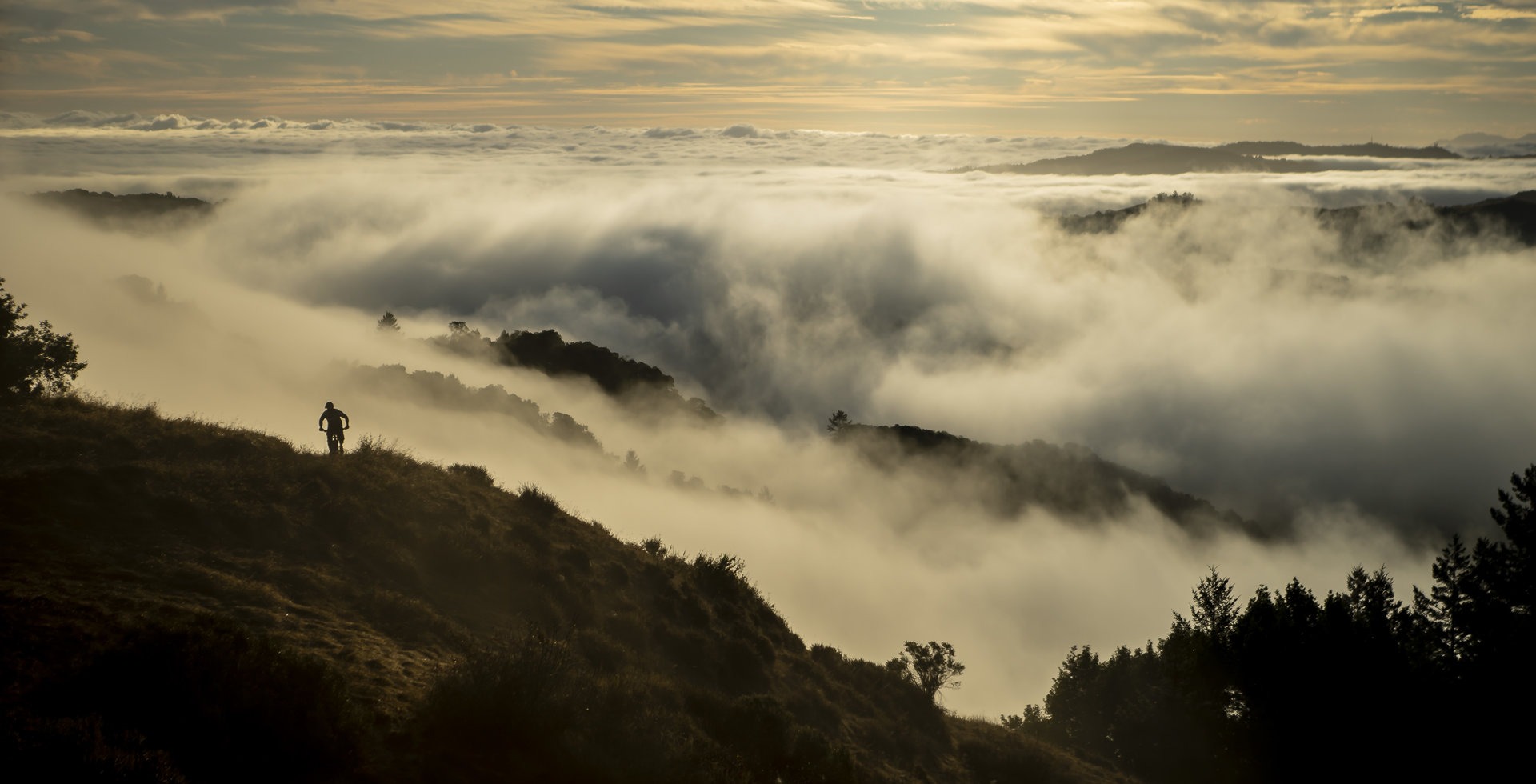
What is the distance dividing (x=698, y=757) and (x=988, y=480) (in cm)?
13173

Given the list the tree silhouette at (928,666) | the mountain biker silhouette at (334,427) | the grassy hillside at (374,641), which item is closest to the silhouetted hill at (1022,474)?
the tree silhouette at (928,666)

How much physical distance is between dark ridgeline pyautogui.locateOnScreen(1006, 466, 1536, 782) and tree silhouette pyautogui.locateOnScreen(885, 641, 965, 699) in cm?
523

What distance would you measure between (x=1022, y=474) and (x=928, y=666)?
119 metres

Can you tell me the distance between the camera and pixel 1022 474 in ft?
458

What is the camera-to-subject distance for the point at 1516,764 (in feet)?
64.4

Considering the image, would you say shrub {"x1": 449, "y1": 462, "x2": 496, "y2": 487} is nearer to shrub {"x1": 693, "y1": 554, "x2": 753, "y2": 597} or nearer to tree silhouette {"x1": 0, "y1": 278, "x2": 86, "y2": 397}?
shrub {"x1": 693, "y1": 554, "x2": 753, "y2": 597}

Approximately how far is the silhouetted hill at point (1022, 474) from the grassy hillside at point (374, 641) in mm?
115218

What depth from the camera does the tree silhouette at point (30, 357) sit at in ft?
68.0

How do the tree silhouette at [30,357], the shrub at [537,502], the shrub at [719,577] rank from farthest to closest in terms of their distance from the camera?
the shrub at [719,577]
the shrub at [537,502]
the tree silhouette at [30,357]

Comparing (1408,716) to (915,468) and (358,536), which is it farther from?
(915,468)

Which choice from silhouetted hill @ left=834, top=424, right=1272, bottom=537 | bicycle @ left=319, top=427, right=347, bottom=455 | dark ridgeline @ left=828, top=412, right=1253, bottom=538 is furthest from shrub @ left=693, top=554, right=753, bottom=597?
silhouetted hill @ left=834, top=424, right=1272, bottom=537

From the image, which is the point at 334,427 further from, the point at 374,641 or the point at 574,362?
the point at 574,362

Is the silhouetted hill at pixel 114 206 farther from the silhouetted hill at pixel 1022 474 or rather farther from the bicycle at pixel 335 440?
the bicycle at pixel 335 440

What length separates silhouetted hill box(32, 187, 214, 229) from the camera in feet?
538
